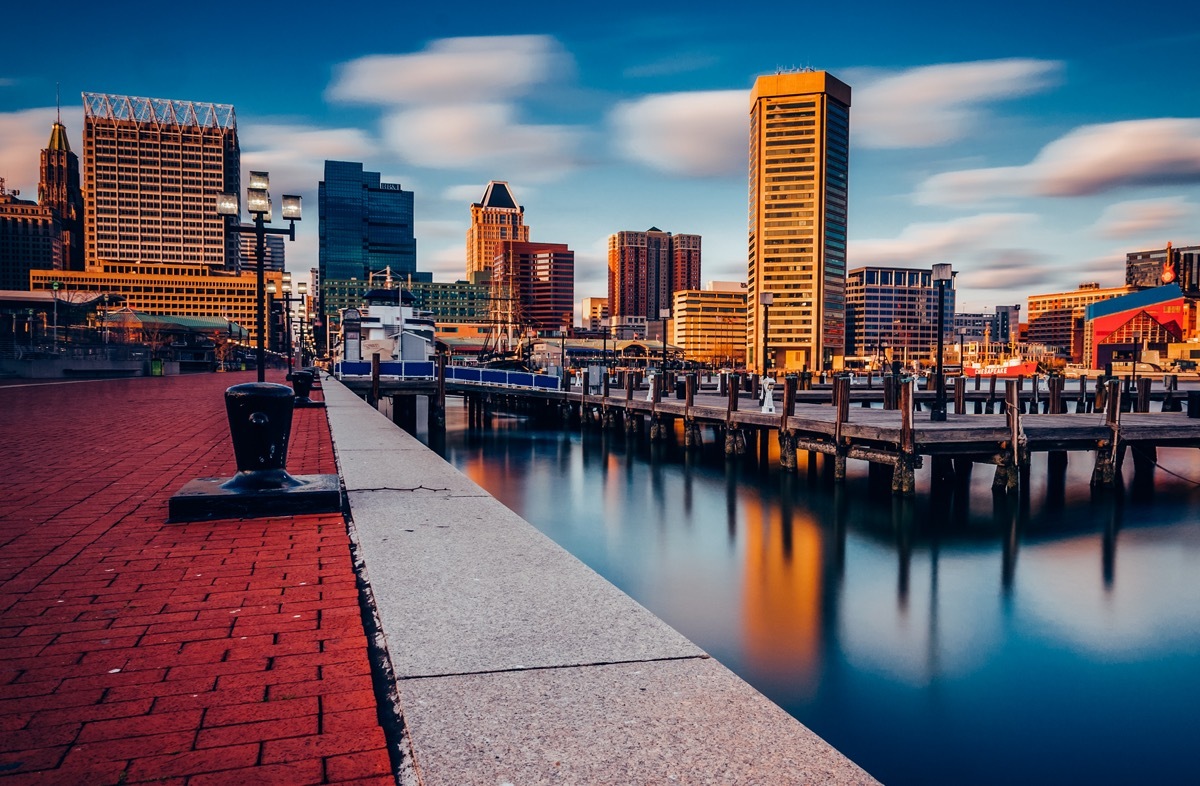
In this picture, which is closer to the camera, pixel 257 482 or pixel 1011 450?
pixel 257 482

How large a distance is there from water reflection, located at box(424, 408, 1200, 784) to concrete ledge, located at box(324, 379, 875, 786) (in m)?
3.70

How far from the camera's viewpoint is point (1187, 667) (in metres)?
8.22

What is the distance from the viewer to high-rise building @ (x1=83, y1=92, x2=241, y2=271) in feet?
611

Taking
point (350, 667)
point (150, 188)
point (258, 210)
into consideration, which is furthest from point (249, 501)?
point (150, 188)

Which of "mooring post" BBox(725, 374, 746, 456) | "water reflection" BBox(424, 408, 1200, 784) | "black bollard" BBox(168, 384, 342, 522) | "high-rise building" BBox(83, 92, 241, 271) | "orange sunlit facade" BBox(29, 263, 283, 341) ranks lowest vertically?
"water reflection" BBox(424, 408, 1200, 784)

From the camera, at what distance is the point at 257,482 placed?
22.5 ft

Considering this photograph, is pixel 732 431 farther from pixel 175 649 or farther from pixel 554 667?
pixel 175 649

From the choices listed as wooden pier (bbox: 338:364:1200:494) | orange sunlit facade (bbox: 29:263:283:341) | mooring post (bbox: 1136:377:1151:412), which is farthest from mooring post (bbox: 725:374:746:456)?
orange sunlit facade (bbox: 29:263:283:341)

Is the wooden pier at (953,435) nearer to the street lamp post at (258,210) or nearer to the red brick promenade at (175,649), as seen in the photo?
the street lamp post at (258,210)

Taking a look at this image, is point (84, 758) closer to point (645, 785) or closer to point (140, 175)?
point (645, 785)

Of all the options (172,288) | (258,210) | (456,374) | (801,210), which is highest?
(801,210)

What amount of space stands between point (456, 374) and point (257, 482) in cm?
3182

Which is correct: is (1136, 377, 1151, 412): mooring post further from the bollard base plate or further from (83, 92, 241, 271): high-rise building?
(83, 92, 241, 271): high-rise building

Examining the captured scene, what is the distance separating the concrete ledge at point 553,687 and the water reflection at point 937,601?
3.70 m
